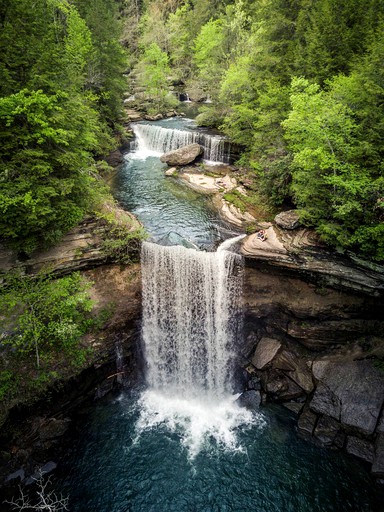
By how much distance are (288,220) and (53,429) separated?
46.9ft

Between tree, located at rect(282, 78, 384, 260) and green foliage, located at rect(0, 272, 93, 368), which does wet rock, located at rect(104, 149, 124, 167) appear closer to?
green foliage, located at rect(0, 272, 93, 368)

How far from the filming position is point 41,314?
11828 millimetres

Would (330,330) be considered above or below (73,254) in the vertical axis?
below

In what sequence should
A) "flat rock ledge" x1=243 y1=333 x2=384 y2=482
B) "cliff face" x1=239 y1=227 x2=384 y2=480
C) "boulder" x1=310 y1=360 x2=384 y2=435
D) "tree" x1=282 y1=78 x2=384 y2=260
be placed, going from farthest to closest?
1. "cliff face" x1=239 y1=227 x2=384 y2=480
2. "boulder" x1=310 y1=360 x2=384 y2=435
3. "flat rock ledge" x1=243 y1=333 x2=384 y2=482
4. "tree" x1=282 y1=78 x2=384 y2=260

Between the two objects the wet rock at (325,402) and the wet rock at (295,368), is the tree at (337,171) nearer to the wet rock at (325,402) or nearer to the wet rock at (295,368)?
the wet rock at (295,368)

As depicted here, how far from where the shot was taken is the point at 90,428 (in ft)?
40.4

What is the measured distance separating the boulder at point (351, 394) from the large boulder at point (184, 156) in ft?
63.3

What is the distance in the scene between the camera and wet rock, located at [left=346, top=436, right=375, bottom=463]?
11281 mm

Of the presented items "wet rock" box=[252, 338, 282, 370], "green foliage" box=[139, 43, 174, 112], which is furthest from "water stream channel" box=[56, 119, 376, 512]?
"green foliage" box=[139, 43, 174, 112]

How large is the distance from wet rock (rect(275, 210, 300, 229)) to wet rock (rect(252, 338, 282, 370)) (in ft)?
19.2

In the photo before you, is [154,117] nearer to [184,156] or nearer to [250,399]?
[184,156]

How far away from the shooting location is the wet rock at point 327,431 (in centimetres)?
1192

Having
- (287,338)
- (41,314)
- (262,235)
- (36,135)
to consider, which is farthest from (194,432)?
(36,135)

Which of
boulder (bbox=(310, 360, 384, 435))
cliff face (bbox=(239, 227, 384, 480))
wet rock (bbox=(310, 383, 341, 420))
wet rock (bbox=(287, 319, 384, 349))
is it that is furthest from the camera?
wet rock (bbox=(287, 319, 384, 349))
